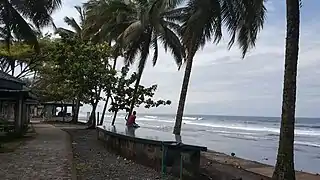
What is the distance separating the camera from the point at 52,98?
130 ft

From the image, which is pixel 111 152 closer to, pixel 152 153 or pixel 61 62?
pixel 152 153

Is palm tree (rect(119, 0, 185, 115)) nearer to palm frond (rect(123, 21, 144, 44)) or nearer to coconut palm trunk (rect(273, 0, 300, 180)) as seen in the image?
palm frond (rect(123, 21, 144, 44))

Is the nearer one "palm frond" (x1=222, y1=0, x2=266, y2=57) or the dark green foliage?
"palm frond" (x1=222, y1=0, x2=266, y2=57)

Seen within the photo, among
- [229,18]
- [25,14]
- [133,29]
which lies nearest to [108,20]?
[133,29]

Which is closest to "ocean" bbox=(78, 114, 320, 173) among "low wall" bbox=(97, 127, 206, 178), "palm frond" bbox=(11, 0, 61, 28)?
"low wall" bbox=(97, 127, 206, 178)

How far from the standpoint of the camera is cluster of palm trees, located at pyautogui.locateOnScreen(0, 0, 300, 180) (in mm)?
7980

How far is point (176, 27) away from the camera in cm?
2175

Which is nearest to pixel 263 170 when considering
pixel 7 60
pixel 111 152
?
pixel 111 152

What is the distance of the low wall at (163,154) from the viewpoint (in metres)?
9.34

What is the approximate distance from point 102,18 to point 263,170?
15560mm

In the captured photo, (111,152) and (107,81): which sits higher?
(107,81)

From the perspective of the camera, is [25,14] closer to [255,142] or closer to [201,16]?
[201,16]

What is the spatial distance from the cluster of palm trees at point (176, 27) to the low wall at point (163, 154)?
1920mm

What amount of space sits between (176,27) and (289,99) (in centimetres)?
1431
